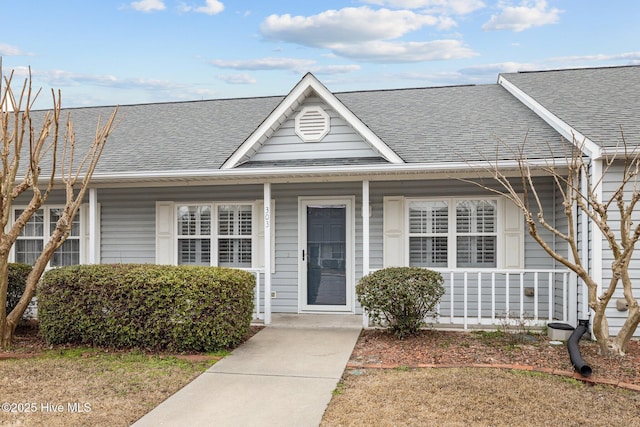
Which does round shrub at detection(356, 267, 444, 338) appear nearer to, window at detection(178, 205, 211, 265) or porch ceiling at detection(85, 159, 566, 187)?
porch ceiling at detection(85, 159, 566, 187)

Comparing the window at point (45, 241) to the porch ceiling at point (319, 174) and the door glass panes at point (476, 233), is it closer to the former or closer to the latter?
the porch ceiling at point (319, 174)

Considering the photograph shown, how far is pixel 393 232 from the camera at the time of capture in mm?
8930

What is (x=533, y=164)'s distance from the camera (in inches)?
292

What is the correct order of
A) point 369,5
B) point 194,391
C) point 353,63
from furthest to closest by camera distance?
1. point 353,63
2. point 369,5
3. point 194,391

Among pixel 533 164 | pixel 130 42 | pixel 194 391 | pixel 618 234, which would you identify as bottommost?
pixel 194 391

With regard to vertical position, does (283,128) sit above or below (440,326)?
above

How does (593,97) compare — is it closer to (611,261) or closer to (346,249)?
(611,261)

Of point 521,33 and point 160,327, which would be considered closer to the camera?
point 160,327

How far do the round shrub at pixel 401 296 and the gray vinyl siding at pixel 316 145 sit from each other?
2138 millimetres

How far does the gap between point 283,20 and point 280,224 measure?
9.88 metres

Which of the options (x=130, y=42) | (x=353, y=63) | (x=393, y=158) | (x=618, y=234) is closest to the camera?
(x=618, y=234)

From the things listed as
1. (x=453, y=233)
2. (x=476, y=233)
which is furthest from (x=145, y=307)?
(x=476, y=233)

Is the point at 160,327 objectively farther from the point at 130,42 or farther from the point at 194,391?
the point at 130,42

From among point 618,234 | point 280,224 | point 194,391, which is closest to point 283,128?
point 280,224
